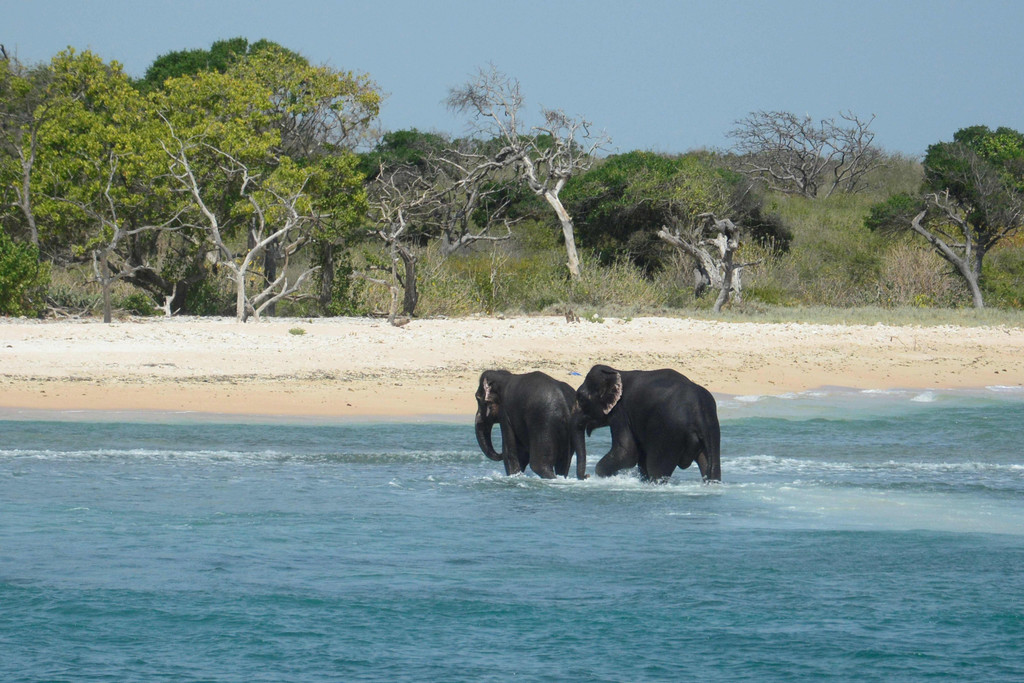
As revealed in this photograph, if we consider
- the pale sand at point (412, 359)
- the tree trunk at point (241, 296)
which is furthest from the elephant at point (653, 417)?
the tree trunk at point (241, 296)

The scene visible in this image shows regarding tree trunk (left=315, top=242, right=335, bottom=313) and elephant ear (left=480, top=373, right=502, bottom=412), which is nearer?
elephant ear (left=480, top=373, right=502, bottom=412)

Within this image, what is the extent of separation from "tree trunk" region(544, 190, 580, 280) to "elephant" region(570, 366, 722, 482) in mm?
19523

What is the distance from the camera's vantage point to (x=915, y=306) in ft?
98.2

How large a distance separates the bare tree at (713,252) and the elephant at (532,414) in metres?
17.2

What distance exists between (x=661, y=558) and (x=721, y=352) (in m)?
12.5

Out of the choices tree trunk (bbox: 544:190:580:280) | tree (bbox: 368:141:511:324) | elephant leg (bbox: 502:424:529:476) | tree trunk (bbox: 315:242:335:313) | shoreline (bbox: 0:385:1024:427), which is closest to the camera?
elephant leg (bbox: 502:424:529:476)

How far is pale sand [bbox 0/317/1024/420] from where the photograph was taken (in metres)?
15.6

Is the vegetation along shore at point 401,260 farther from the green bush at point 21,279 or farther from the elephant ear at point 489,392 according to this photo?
the elephant ear at point 489,392

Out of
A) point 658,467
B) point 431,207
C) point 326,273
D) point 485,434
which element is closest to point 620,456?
point 658,467

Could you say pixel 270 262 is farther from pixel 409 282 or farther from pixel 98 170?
pixel 409 282

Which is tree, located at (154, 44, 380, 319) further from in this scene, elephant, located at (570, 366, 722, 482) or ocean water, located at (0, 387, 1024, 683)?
elephant, located at (570, 366, 722, 482)

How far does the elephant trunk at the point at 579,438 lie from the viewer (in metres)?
9.32

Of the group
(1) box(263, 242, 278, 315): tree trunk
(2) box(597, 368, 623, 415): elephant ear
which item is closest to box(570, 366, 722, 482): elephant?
(2) box(597, 368, 623, 415): elephant ear

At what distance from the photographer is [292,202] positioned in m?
23.8
